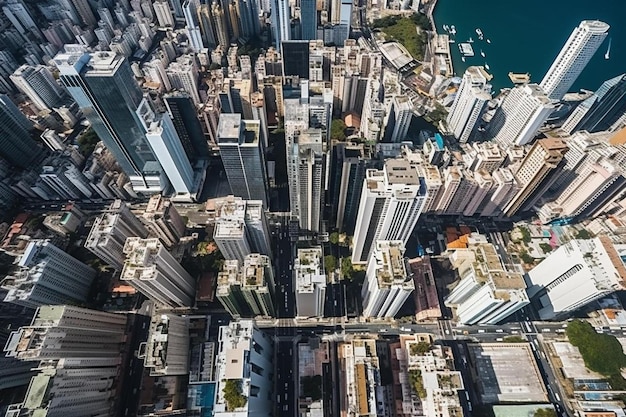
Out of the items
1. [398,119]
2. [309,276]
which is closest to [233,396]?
[309,276]

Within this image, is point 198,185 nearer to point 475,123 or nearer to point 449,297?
point 449,297

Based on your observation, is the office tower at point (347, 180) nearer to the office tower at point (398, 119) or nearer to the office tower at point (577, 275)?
the office tower at point (398, 119)

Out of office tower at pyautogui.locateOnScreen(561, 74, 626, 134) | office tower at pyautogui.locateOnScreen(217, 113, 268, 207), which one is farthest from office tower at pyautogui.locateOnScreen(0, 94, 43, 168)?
office tower at pyautogui.locateOnScreen(561, 74, 626, 134)

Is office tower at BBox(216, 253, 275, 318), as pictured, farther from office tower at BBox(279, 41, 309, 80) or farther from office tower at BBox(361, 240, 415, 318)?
office tower at BBox(279, 41, 309, 80)

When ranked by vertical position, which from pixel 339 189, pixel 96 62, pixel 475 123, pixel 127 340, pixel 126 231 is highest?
pixel 475 123

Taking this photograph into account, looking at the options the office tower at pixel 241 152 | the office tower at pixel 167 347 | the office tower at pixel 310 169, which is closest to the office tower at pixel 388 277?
the office tower at pixel 310 169

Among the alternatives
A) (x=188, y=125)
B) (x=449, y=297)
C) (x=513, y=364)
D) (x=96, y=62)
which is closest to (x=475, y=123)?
(x=449, y=297)
